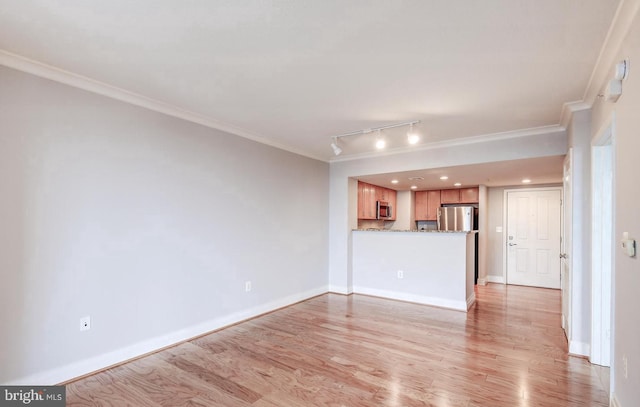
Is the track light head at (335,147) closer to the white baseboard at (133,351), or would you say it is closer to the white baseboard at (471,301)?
the white baseboard at (133,351)

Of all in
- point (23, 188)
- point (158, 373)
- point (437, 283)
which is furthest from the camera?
point (437, 283)

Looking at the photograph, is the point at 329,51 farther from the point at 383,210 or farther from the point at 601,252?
the point at 383,210

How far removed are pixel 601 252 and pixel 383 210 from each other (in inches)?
166

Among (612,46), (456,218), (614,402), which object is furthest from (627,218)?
(456,218)

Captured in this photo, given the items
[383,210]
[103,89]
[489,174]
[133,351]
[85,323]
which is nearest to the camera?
[85,323]

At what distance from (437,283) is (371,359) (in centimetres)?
230

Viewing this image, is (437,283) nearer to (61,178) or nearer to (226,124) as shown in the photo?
(226,124)

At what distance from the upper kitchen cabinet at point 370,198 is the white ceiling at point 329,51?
2.83 m

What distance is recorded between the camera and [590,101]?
284 centimetres

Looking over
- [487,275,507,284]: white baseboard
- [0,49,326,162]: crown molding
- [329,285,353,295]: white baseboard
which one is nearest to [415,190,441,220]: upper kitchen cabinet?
[487,275,507,284]: white baseboard

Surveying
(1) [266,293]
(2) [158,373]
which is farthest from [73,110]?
(1) [266,293]

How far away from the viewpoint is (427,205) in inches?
291

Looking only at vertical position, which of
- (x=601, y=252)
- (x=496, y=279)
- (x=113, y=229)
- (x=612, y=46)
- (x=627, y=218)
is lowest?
(x=496, y=279)

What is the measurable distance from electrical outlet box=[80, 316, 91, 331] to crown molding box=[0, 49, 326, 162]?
1.91 m
